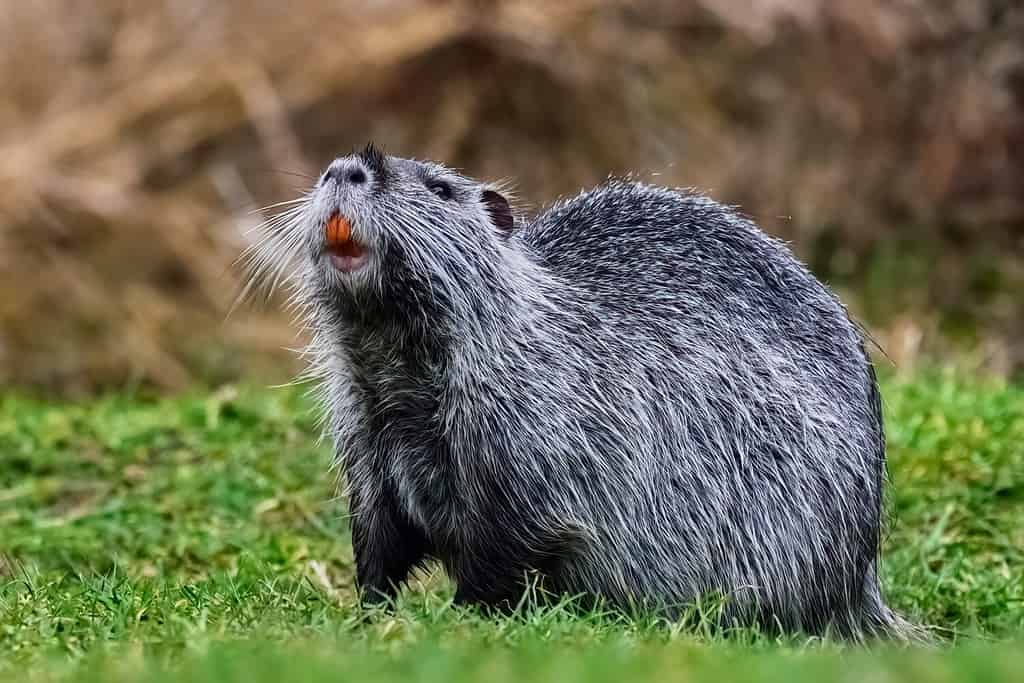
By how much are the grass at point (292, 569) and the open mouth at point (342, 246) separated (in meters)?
0.85

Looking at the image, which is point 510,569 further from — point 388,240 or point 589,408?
point 388,240

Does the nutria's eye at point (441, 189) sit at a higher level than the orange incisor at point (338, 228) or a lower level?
higher

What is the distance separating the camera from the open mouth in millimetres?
4367

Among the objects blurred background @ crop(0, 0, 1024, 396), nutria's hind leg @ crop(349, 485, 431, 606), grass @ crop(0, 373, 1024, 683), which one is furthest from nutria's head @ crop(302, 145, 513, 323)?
blurred background @ crop(0, 0, 1024, 396)

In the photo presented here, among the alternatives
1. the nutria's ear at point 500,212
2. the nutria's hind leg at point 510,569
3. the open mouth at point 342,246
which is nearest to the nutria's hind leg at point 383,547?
the nutria's hind leg at point 510,569

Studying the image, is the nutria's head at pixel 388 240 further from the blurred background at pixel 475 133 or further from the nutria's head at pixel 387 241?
the blurred background at pixel 475 133

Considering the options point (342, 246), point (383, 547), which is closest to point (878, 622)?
point (383, 547)

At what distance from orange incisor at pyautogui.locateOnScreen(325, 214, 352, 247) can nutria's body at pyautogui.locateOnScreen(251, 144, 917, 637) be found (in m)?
0.02

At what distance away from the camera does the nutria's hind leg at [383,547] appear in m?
4.61

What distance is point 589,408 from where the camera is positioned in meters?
4.54

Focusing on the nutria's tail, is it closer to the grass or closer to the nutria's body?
the nutria's body

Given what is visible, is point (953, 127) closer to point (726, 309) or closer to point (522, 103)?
point (522, 103)

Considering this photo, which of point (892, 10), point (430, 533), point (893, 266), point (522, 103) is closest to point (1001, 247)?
point (893, 266)

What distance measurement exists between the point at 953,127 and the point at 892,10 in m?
0.88
